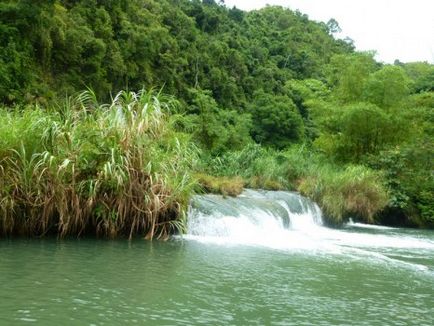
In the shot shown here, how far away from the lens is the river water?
542 centimetres

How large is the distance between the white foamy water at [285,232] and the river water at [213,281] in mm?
49

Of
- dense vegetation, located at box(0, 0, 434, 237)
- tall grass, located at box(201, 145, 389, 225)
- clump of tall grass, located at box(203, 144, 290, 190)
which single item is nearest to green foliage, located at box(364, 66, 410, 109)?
dense vegetation, located at box(0, 0, 434, 237)

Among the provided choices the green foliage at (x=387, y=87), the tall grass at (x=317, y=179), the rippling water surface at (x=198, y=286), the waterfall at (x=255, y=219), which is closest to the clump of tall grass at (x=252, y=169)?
the tall grass at (x=317, y=179)

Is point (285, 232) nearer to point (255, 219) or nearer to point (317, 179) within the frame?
point (255, 219)

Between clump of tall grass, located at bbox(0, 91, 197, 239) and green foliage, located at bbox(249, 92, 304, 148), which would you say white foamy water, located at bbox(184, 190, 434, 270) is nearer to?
clump of tall grass, located at bbox(0, 91, 197, 239)

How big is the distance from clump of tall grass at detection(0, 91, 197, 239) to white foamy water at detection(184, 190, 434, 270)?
147cm

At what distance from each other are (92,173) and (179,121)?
409 centimetres

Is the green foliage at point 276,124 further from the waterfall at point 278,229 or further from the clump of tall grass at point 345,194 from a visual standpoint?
the waterfall at point 278,229

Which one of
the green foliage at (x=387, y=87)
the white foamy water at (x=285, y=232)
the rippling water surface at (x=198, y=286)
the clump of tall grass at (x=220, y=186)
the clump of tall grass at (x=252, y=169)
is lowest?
the rippling water surface at (x=198, y=286)

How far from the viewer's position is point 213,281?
696 cm

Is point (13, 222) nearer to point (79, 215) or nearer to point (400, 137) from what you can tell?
point (79, 215)

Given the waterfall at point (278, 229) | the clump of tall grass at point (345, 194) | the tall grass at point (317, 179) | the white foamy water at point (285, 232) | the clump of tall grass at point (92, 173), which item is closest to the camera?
the clump of tall grass at point (92, 173)

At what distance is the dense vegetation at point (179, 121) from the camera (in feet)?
30.4

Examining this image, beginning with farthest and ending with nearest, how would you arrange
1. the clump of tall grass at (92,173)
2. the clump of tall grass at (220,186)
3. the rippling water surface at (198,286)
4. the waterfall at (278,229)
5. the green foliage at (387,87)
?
1. the green foliage at (387,87)
2. the clump of tall grass at (220,186)
3. the waterfall at (278,229)
4. the clump of tall grass at (92,173)
5. the rippling water surface at (198,286)
